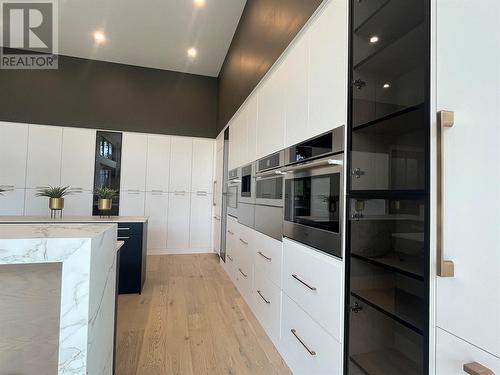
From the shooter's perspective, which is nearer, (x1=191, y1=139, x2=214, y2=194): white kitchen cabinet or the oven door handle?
the oven door handle

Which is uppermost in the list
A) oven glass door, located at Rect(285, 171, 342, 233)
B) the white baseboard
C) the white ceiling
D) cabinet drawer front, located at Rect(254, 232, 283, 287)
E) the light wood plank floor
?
the white ceiling

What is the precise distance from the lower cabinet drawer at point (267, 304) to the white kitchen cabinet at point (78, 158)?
379 cm

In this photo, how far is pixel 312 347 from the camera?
148cm

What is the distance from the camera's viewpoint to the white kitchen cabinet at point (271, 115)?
2.06 m

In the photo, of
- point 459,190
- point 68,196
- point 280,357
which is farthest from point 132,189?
point 459,190


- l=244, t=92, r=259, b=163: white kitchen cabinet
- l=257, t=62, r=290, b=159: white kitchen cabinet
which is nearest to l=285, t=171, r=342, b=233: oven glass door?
l=257, t=62, r=290, b=159: white kitchen cabinet

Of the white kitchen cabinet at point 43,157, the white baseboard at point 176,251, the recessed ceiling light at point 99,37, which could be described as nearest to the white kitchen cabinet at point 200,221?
the white baseboard at point 176,251

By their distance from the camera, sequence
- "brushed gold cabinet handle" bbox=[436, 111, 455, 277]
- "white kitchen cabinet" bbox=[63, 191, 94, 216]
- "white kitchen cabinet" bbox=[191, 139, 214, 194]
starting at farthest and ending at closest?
"white kitchen cabinet" bbox=[191, 139, 214, 194] < "white kitchen cabinet" bbox=[63, 191, 94, 216] < "brushed gold cabinet handle" bbox=[436, 111, 455, 277]

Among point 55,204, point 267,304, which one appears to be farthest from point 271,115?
point 55,204

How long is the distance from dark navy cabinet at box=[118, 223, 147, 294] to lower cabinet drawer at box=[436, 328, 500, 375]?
2.83 m

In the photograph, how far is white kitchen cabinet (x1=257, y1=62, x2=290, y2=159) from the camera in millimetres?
2059

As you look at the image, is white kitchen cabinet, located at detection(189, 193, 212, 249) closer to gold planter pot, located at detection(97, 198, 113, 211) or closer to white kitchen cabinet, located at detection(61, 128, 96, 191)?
white kitchen cabinet, located at detection(61, 128, 96, 191)

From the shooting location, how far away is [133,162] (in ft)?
16.2

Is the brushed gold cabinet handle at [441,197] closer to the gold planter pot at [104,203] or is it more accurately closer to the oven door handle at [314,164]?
the oven door handle at [314,164]
